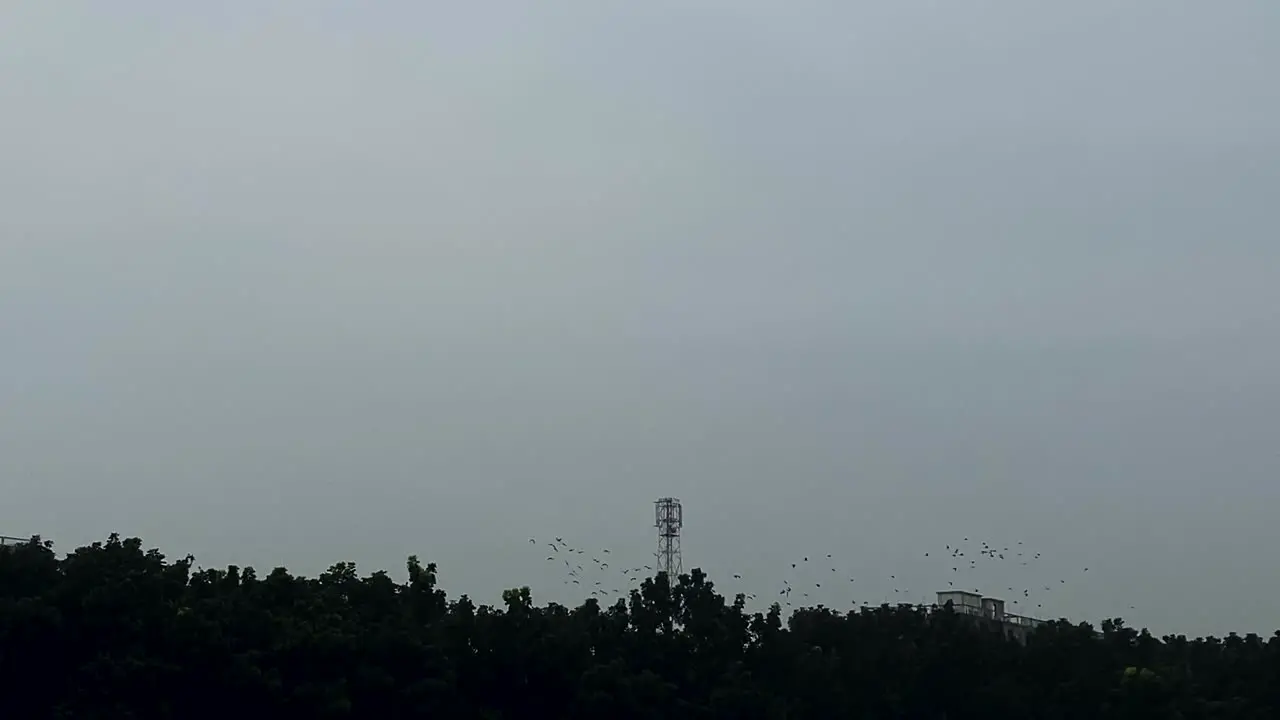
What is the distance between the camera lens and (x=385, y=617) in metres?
36.4

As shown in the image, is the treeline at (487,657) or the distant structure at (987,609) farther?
the distant structure at (987,609)

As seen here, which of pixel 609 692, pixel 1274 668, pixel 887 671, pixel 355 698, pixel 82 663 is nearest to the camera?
pixel 82 663

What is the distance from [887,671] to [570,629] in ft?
35.3

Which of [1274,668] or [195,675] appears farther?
[1274,668]

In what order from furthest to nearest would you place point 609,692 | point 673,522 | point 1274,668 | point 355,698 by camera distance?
1. point 673,522
2. point 1274,668
3. point 609,692
4. point 355,698

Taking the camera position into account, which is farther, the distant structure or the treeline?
the distant structure

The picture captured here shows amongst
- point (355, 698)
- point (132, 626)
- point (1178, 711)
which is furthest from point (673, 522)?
point (132, 626)

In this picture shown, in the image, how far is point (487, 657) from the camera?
121 ft

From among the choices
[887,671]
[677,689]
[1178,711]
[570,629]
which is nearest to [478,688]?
[570,629]

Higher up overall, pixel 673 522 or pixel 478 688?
pixel 673 522

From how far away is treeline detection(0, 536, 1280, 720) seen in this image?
105 feet

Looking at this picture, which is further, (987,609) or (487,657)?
(987,609)

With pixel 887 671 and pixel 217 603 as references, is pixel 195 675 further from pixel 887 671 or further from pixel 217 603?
pixel 887 671

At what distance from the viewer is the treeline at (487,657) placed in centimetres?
3209
